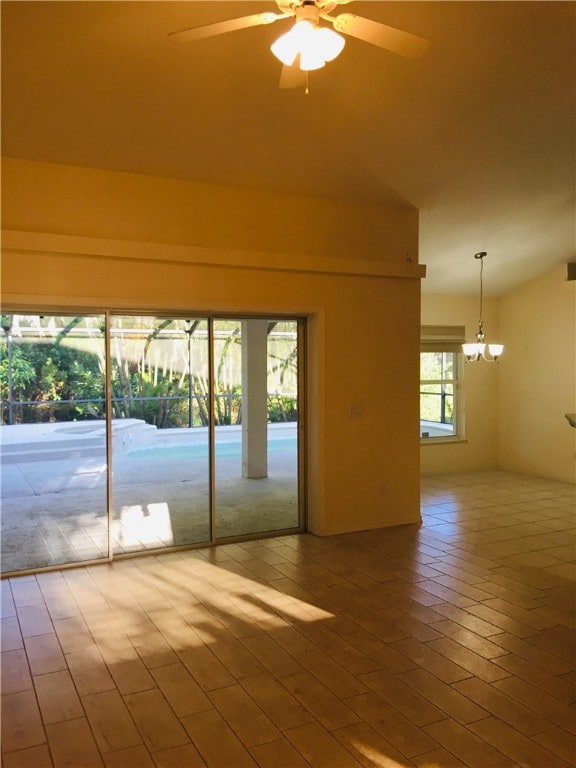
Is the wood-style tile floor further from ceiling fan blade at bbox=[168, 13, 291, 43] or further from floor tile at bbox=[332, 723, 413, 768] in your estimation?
ceiling fan blade at bbox=[168, 13, 291, 43]

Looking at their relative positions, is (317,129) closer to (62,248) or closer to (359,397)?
(62,248)

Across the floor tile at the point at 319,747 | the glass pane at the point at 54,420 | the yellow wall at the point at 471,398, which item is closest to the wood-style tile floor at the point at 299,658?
the floor tile at the point at 319,747

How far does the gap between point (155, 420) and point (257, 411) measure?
109 centimetres

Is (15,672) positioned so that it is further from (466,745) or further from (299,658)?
(466,745)

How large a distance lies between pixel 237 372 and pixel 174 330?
2.49 feet

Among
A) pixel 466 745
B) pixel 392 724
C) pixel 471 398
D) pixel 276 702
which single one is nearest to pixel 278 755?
pixel 276 702

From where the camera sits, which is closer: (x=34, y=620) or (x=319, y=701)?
(x=319, y=701)

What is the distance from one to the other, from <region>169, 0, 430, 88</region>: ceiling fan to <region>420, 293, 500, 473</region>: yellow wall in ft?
20.2

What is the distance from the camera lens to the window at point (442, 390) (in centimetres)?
860

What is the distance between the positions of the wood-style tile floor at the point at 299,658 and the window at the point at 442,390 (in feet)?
11.6

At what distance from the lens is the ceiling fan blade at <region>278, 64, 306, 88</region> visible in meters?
2.71

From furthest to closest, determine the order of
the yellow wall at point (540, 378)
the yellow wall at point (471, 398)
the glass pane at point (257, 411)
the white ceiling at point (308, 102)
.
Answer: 1. the yellow wall at point (471, 398)
2. the yellow wall at point (540, 378)
3. the glass pane at point (257, 411)
4. the white ceiling at point (308, 102)

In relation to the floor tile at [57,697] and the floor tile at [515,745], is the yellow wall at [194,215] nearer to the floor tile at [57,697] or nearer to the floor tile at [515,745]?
the floor tile at [57,697]

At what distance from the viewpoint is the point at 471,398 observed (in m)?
8.77
